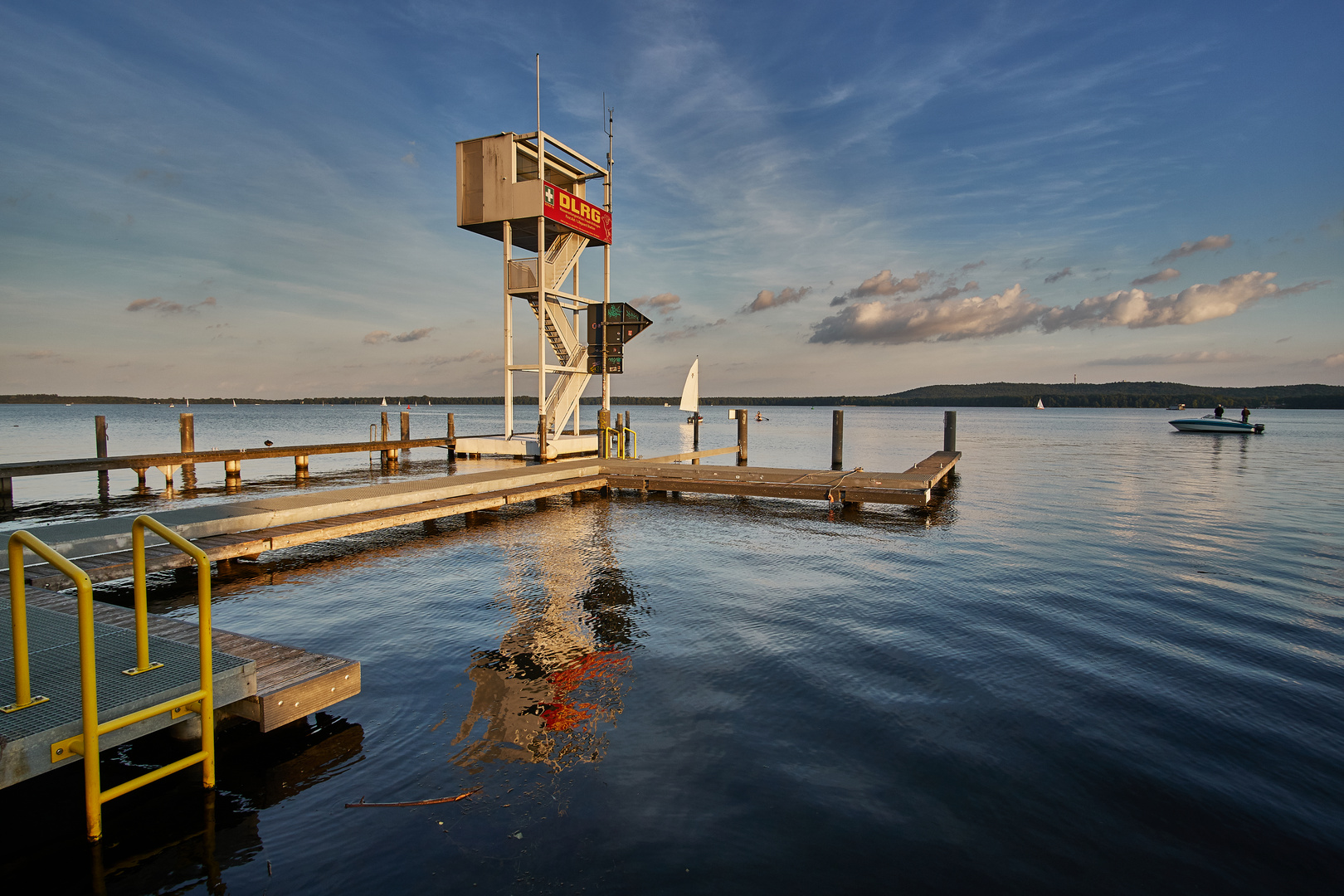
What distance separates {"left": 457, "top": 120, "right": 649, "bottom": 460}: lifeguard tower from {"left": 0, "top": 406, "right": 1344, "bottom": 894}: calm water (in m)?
16.2

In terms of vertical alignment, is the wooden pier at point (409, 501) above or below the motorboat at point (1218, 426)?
below

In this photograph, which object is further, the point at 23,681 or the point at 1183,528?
the point at 1183,528

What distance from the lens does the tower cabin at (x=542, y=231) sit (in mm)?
26141

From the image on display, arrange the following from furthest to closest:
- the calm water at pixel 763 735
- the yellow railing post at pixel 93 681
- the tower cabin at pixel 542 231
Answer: the tower cabin at pixel 542 231
the calm water at pixel 763 735
the yellow railing post at pixel 93 681

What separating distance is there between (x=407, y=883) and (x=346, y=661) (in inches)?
86.7

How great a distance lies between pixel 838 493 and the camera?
17891mm

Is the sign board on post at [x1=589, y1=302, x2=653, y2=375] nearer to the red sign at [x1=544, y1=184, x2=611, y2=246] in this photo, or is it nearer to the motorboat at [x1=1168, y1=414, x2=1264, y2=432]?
the red sign at [x1=544, y1=184, x2=611, y2=246]

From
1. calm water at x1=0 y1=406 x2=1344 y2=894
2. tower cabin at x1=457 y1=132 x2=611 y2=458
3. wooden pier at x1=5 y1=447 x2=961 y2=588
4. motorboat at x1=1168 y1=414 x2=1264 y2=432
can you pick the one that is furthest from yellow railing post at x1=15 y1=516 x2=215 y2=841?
motorboat at x1=1168 y1=414 x2=1264 y2=432

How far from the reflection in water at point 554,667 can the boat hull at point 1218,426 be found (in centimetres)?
7212

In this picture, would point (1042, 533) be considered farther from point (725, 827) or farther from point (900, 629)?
point (725, 827)

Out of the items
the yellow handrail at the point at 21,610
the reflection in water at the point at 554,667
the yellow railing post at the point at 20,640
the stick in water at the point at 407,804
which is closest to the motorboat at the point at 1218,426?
the reflection in water at the point at 554,667

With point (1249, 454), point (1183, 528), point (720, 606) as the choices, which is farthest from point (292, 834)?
point (1249, 454)

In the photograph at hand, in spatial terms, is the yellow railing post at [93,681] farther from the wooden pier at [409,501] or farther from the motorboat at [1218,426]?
the motorboat at [1218,426]

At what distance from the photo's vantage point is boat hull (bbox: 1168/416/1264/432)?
60.0 m
